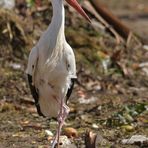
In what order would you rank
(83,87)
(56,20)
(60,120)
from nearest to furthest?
1. (56,20)
2. (60,120)
3. (83,87)

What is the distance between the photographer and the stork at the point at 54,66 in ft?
21.3

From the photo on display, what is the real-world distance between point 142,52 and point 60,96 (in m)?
4.47

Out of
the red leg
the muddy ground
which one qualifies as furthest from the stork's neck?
the muddy ground

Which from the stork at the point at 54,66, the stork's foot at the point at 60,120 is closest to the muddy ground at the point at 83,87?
the stork's foot at the point at 60,120

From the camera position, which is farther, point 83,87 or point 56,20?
point 83,87

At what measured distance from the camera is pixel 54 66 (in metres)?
6.55

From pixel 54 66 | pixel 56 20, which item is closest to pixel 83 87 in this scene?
pixel 54 66

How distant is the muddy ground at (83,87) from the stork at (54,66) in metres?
0.41

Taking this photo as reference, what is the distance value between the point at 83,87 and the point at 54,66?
2.76 m

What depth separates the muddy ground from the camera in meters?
7.16

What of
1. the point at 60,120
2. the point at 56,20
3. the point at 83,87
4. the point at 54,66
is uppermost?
the point at 56,20

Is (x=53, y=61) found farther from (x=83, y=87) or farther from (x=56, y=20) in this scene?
(x=83, y=87)

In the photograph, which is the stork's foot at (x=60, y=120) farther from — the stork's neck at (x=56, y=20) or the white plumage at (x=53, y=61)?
the stork's neck at (x=56, y=20)

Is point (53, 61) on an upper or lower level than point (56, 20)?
lower
